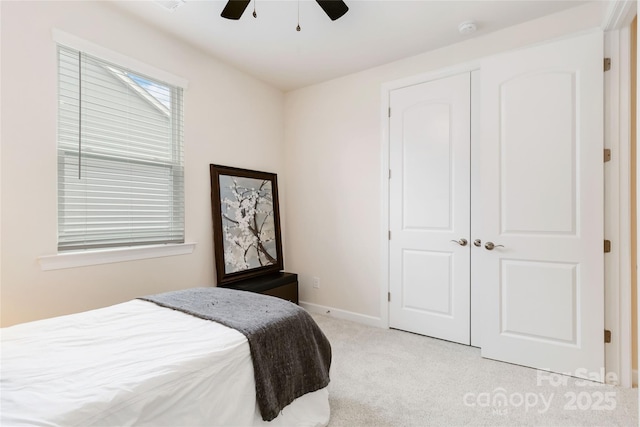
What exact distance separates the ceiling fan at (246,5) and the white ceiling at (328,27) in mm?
244

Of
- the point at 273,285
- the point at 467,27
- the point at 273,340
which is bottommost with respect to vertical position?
the point at 273,285

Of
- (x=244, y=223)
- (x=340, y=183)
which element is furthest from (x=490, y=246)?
(x=244, y=223)

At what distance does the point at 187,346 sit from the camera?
131cm

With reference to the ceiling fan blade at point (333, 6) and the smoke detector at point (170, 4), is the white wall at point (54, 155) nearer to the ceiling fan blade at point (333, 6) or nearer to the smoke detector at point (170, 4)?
the smoke detector at point (170, 4)

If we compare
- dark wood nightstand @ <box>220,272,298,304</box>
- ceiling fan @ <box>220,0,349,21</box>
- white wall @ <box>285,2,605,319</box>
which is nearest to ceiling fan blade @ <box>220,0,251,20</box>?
ceiling fan @ <box>220,0,349,21</box>

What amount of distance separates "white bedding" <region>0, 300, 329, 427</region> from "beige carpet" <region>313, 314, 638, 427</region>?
53 cm

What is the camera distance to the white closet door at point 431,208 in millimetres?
2822

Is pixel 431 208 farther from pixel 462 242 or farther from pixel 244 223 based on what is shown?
pixel 244 223

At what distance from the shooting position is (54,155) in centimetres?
205

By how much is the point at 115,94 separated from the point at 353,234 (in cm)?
247

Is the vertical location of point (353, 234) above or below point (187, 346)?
above

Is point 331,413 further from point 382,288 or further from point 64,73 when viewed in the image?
point 64,73

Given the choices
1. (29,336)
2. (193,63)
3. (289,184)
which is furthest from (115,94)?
(289,184)

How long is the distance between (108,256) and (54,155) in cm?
76
